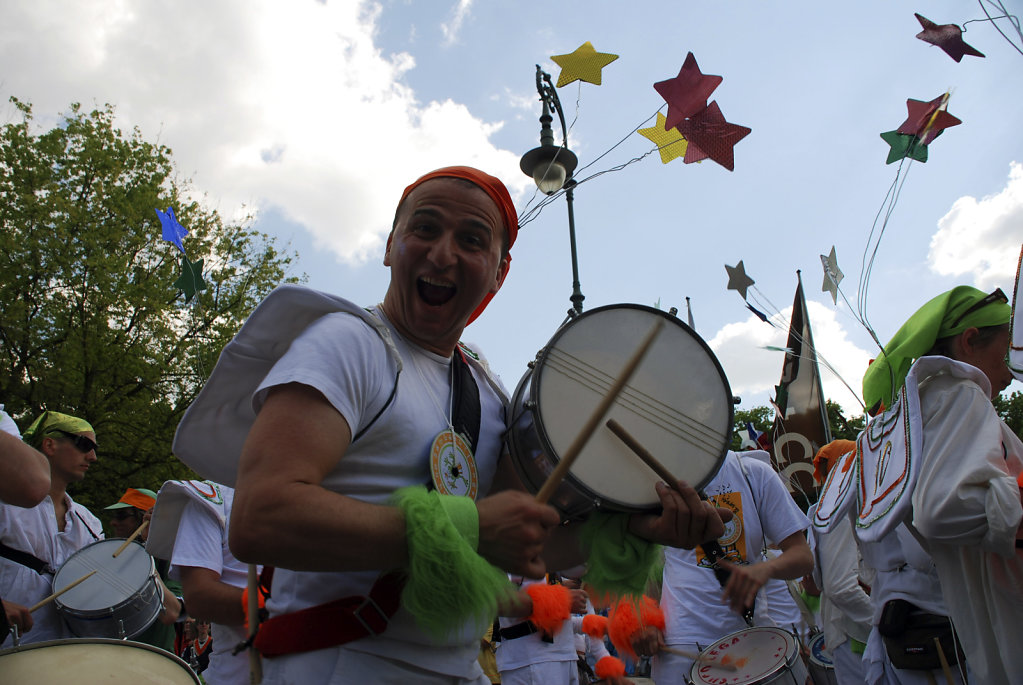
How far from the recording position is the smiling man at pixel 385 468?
1.33m

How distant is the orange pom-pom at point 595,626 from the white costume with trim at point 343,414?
4.48 metres

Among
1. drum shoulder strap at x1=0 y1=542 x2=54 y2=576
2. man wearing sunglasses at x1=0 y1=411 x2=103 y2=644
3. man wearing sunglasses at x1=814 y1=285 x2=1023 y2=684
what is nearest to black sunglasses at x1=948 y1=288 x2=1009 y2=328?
man wearing sunglasses at x1=814 y1=285 x2=1023 y2=684

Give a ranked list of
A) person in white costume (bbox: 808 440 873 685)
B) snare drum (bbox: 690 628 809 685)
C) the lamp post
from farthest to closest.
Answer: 1. the lamp post
2. person in white costume (bbox: 808 440 873 685)
3. snare drum (bbox: 690 628 809 685)

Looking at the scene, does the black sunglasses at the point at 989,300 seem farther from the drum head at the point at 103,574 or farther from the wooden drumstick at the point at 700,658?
the drum head at the point at 103,574

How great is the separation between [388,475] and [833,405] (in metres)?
29.2

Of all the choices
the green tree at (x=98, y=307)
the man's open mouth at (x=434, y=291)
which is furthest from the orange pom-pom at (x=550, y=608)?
the green tree at (x=98, y=307)

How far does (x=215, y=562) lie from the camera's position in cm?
352

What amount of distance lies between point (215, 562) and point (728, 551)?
9.87 feet

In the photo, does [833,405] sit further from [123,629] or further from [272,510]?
[272,510]

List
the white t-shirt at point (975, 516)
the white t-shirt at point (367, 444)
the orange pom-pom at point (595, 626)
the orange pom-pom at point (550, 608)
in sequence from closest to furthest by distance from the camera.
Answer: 1. the white t-shirt at point (367, 444)
2. the white t-shirt at point (975, 516)
3. the orange pom-pom at point (550, 608)
4. the orange pom-pom at point (595, 626)

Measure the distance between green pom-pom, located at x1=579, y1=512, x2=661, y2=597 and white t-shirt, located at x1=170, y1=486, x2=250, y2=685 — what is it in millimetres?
2339

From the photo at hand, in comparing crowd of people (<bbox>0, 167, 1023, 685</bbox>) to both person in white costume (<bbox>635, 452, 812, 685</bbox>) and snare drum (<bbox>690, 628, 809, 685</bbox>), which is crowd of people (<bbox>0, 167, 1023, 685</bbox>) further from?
person in white costume (<bbox>635, 452, 812, 685</bbox>)

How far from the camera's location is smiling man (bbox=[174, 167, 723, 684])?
1.33 m

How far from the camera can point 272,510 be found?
1.28 meters
